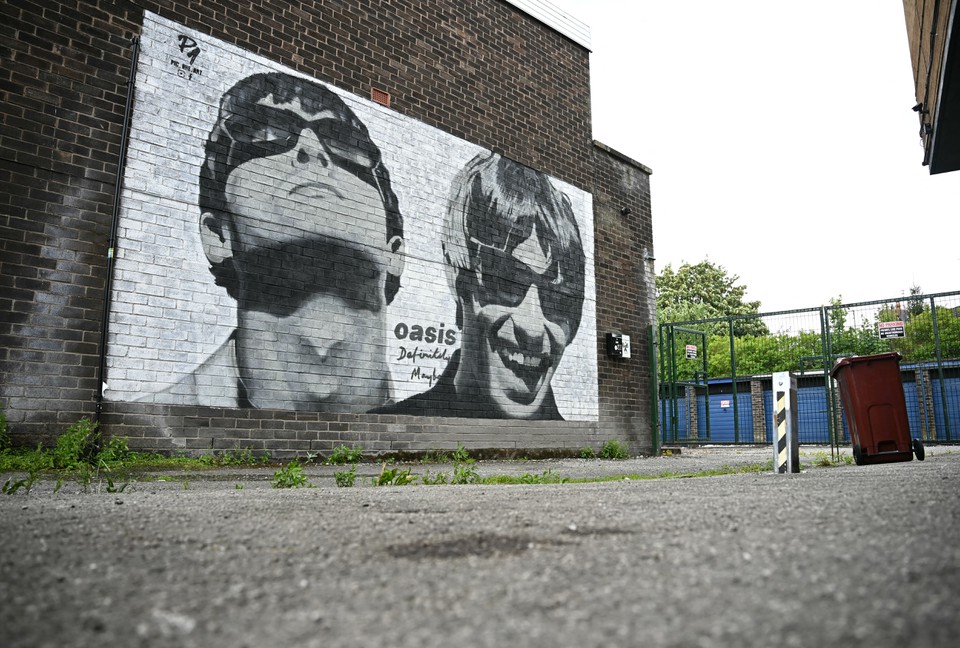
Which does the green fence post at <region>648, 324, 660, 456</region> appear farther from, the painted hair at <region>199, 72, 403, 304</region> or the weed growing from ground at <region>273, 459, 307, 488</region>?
the weed growing from ground at <region>273, 459, 307, 488</region>

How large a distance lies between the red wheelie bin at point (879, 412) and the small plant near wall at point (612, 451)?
482 cm

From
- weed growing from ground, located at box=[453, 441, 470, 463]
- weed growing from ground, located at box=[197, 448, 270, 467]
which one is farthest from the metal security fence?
weed growing from ground, located at box=[197, 448, 270, 467]

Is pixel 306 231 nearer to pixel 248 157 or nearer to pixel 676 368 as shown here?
pixel 248 157

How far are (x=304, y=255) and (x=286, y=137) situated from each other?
165 centimetres

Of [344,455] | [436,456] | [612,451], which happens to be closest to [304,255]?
[344,455]

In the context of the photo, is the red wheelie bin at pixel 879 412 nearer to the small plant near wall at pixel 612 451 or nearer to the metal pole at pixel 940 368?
the small plant near wall at pixel 612 451

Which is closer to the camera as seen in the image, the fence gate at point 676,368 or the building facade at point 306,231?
the building facade at point 306,231

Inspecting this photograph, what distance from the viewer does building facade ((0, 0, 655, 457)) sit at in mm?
7457

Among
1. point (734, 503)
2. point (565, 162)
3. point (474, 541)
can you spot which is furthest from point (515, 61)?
point (474, 541)

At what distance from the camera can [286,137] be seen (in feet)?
30.7

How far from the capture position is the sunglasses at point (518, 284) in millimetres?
11711

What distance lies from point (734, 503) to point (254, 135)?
25.3ft

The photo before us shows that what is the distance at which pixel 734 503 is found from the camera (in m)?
3.89
